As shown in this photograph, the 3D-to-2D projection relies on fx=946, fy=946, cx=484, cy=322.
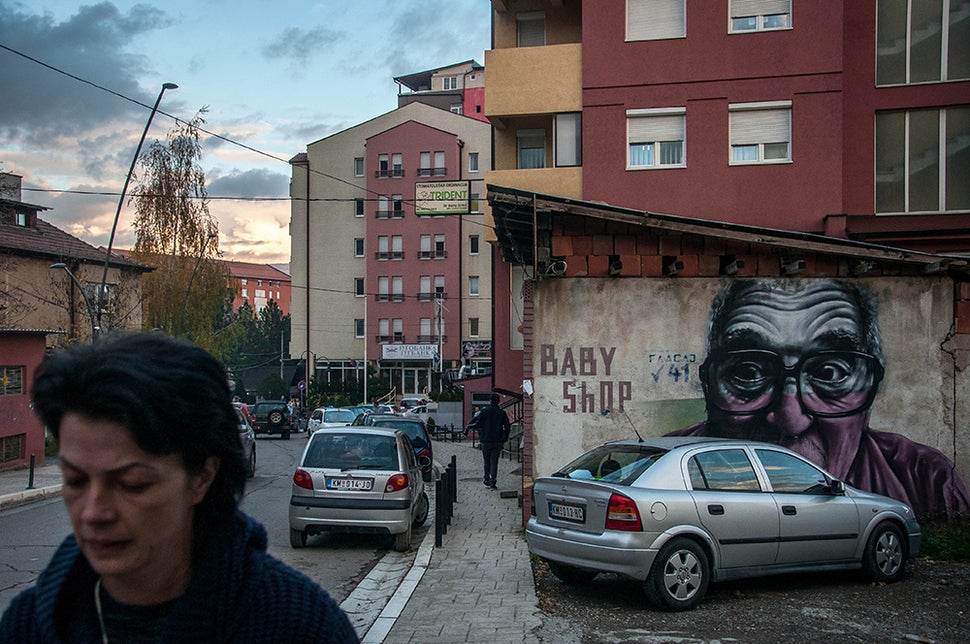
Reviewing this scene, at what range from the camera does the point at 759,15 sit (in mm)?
19109

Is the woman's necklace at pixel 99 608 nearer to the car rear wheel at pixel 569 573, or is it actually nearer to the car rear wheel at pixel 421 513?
the car rear wheel at pixel 569 573

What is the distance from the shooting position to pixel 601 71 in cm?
1983

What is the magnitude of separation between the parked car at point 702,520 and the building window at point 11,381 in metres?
19.7

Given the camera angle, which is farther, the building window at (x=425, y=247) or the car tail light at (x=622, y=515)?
the building window at (x=425, y=247)

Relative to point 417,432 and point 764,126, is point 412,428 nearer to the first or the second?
point 417,432

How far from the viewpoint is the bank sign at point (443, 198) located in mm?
20734

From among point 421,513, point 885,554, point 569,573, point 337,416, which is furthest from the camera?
point 337,416

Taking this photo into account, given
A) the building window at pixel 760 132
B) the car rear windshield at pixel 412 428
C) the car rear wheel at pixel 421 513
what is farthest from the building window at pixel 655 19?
the car rear wheel at pixel 421 513

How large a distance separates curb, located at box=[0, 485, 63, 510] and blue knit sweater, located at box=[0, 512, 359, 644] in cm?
1839

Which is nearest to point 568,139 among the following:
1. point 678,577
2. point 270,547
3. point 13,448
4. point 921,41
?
point 921,41

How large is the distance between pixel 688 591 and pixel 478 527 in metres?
6.15

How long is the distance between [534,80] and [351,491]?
37.3 ft

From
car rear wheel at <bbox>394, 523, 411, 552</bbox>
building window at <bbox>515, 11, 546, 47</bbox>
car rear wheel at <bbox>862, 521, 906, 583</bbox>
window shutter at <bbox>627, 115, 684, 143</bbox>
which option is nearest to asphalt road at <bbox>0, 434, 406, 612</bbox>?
car rear wheel at <bbox>394, 523, 411, 552</bbox>

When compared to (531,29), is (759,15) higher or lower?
lower
